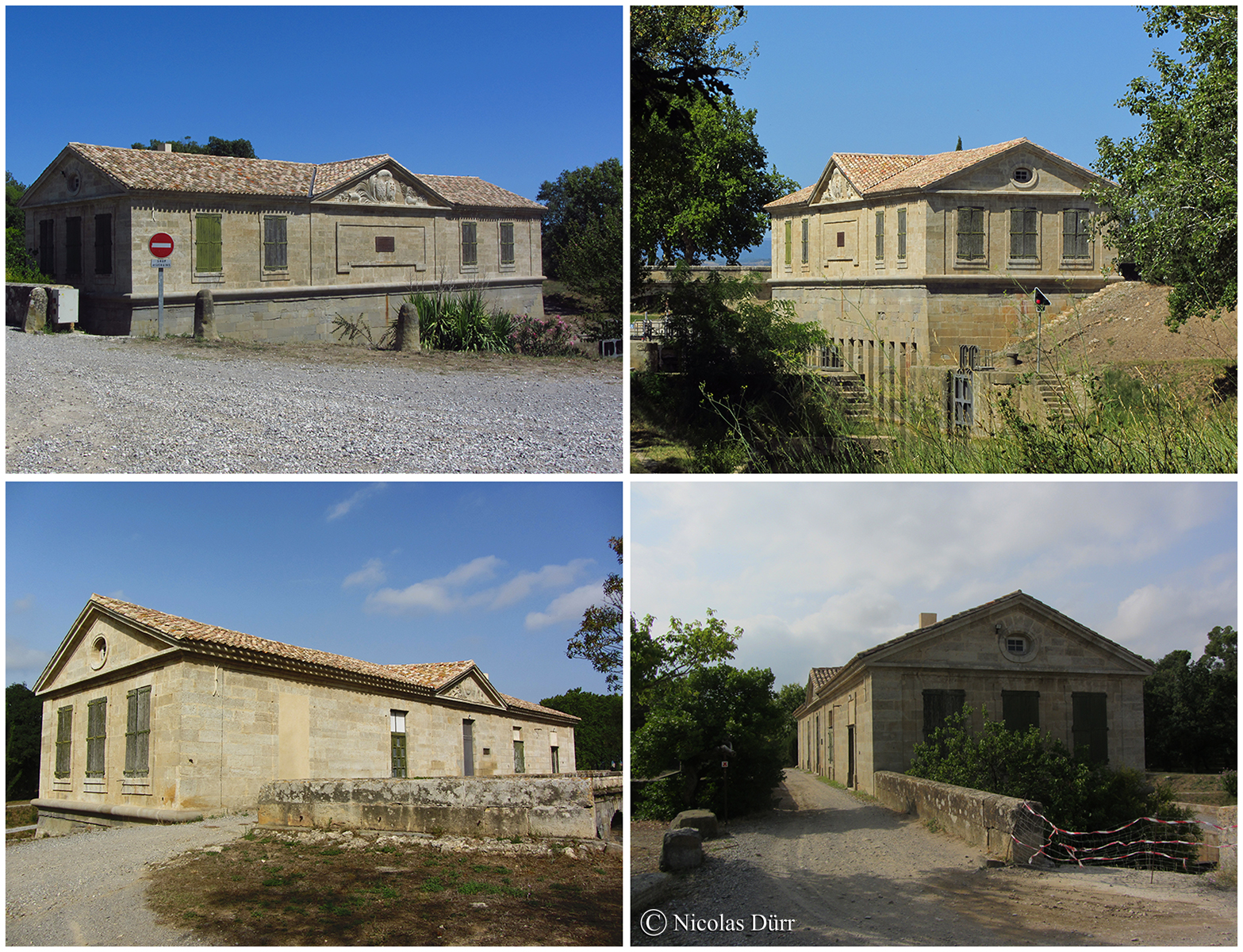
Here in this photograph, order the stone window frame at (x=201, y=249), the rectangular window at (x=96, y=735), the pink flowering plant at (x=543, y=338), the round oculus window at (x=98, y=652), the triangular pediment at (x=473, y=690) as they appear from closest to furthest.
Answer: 1. the rectangular window at (x=96, y=735)
2. the round oculus window at (x=98, y=652)
3. the stone window frame at (x=201, y=249)
4. the triangular pediment at (x=473, y=690)
5. the pink flowering plant at (x=543, y=338)

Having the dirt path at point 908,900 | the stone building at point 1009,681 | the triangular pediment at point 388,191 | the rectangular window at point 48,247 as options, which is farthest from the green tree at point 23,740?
the stone building at point 1009,681

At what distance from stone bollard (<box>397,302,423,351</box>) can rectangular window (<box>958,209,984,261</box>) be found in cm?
1598

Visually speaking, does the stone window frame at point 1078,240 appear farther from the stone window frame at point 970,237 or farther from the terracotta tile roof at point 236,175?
the terracotta tile roof at point 236,175

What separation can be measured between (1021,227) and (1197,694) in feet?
45.7

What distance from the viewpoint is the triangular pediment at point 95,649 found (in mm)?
12445

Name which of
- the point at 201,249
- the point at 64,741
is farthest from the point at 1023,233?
the point at 64,741

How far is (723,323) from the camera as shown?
13.1 meters

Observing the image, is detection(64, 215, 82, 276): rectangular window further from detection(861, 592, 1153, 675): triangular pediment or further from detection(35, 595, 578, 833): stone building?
detection(861, 592, 1153, 675): triangular pediment

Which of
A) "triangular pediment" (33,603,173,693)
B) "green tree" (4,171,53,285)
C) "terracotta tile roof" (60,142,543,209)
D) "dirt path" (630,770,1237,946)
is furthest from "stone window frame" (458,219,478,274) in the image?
"dirt path" (630,770,1237,946)

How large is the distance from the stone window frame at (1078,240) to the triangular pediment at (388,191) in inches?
707

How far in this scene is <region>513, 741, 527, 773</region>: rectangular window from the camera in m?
22.4

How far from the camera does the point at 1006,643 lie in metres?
15.4

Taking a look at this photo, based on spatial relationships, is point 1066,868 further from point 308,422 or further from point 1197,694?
point 1197,694

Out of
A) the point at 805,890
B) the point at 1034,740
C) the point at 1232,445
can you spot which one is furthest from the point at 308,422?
the point at 1034,740
